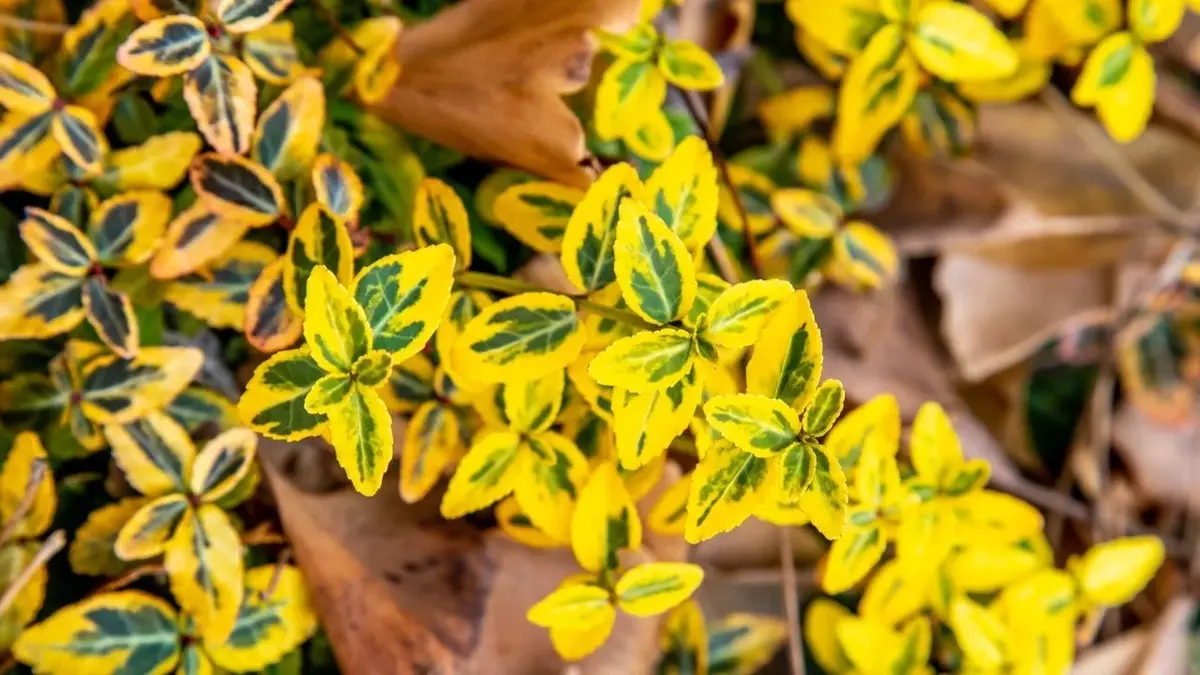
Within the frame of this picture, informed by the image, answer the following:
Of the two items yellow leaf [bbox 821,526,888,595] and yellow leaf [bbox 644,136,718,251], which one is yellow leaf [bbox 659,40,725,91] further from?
yellow leaf [bbox 821,526,888,595]

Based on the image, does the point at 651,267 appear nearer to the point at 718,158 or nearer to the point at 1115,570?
the point at 718,158

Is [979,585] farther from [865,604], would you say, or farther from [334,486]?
[334,486]

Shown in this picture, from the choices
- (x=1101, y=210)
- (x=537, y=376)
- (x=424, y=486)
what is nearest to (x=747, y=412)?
(x=537, y=376)

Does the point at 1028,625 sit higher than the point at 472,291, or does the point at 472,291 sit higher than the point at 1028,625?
the point at 472,291

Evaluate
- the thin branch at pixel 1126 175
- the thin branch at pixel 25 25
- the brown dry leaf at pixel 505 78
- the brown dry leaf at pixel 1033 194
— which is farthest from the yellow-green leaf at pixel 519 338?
the thin branch at pixel 1126 175

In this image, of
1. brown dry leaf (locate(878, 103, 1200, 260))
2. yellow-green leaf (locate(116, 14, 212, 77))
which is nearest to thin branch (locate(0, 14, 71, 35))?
yellow-green leaf (locate(116, 14, 212, 77))

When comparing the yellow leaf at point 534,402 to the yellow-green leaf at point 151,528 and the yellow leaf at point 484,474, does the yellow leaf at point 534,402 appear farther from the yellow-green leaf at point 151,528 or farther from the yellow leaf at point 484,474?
the yellow-green leaf at point 151,528

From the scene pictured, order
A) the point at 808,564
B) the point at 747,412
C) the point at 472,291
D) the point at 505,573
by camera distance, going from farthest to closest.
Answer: the point at 808,564 → the point at 505,573 → the point at 472,291 → the point at 747,412
